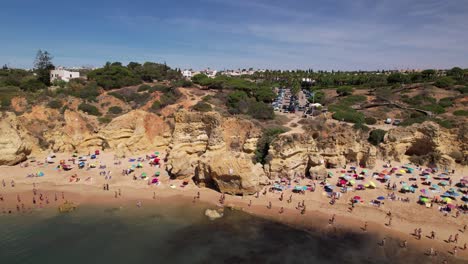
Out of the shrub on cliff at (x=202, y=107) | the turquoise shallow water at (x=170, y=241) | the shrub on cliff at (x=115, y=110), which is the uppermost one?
the shrub on cliff at (x=202, y=107)

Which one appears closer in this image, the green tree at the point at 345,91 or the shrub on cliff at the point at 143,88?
the shrub on cliff at the point at 143,88

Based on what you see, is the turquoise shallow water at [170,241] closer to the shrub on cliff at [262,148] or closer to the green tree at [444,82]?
the shrub on cliff at [262,148]

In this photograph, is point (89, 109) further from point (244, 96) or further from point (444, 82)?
point (444, 82)

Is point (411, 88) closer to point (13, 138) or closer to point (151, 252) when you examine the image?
point (151, 252)

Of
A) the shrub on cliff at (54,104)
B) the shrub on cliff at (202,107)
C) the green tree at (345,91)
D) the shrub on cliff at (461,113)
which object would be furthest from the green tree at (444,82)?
the shrub on cliff at (54,104)

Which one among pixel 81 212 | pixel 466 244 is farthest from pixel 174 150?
pixel 466 244

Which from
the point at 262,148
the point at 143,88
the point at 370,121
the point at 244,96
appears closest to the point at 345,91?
the point at 370,121
